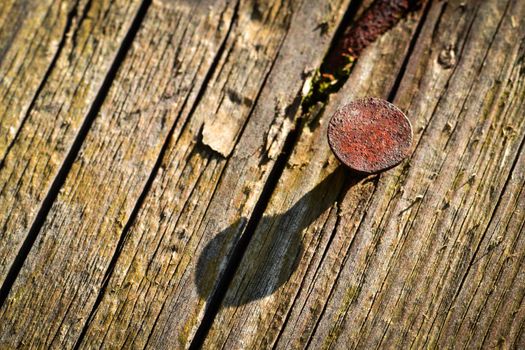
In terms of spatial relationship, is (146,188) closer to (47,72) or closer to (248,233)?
(248,233)

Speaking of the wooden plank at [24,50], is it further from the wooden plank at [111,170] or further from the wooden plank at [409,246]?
the wooden plank at [409,246]

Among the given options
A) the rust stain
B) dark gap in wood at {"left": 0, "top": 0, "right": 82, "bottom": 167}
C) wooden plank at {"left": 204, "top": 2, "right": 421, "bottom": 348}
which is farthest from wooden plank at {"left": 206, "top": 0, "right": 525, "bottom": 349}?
dark gap in wood at {"left": 0, "top": 0, "right": 82, "bottom": 167}

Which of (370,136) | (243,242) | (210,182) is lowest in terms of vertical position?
(243,242)


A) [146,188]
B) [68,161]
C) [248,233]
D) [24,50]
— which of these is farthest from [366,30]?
[24,50]

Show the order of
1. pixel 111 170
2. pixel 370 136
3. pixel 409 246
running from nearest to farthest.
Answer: pixel 370 136
pixel 409 246
pixel 111 170

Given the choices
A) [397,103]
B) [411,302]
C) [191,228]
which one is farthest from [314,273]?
[397,103]

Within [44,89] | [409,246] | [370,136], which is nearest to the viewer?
[370,136]
